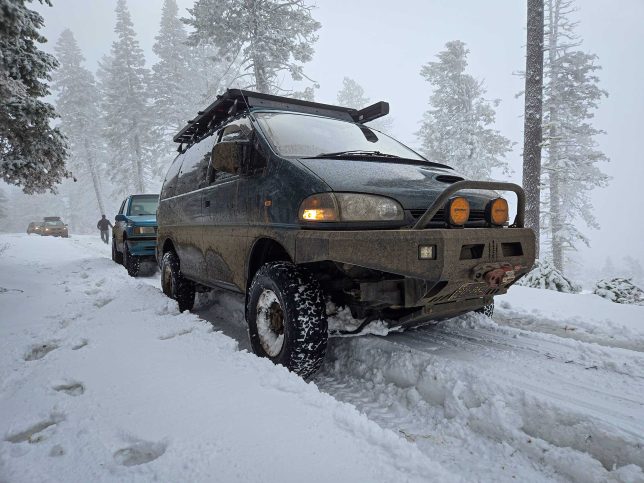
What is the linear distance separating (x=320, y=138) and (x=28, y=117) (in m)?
5.91

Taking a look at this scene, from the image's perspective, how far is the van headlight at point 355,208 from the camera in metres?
2.54

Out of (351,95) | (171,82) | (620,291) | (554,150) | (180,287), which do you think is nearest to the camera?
(180,287)

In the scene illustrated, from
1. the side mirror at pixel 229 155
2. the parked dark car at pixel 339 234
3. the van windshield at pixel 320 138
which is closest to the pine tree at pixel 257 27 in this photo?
the van windshield at pixel 320 138

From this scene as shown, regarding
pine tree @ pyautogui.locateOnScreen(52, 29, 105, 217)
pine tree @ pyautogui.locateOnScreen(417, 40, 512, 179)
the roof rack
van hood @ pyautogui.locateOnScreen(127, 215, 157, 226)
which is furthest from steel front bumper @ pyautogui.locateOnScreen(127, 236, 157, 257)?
pine tree @ pyautogui.locateOnScreen(52, 29, 105, 217)

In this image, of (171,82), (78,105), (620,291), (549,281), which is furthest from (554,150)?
(78,105)

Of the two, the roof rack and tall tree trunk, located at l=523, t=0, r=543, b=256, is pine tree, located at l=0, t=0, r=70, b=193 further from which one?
tall tree trunk, located at l=523, t=0, r=543, b=256

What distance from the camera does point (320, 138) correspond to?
11.4ft

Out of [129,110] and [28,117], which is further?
[129,110]

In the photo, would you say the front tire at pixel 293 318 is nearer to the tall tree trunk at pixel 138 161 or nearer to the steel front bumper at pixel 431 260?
the steel front bumper at pixel 431 260

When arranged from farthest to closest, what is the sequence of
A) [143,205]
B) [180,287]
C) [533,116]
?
[143,205], [533,116], [180,287]

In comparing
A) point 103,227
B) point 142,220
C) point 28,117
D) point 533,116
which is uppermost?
point 533,116

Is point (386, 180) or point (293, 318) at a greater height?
point (386, 180)

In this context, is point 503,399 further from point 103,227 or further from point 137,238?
point 103,227

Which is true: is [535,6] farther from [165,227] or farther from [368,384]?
[368,384]
